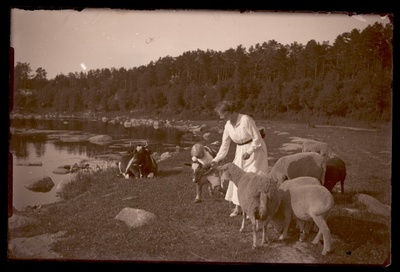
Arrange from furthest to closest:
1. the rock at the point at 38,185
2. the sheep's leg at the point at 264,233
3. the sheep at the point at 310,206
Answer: the rock at the point at 38,185, the sheep's leg at the point at 264,233, the sheep at the point at 310,206

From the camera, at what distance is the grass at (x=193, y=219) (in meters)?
2.42

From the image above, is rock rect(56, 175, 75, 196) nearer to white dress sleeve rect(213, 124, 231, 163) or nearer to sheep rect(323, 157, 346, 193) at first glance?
white dress sleeve rect(213, 124, 231, 163)

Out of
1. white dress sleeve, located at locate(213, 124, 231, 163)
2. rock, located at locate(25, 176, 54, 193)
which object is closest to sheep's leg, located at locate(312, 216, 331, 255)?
white dress sleeve, located at locate(213, 124, 231, 163)

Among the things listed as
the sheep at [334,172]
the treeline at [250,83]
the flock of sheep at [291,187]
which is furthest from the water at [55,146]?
the sheep at [334,172]

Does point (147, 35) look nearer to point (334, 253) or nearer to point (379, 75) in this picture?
point (379, 75)

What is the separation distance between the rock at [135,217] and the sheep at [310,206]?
78 cm

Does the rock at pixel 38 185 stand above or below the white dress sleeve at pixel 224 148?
Answer: below

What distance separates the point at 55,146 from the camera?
258 centimetres

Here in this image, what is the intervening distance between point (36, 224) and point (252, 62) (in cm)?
168

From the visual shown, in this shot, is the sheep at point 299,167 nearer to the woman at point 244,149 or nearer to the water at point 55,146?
the woman at point 244,149

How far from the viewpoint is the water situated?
8.26 feet

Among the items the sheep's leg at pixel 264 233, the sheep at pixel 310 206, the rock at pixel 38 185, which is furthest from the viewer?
the rock at pixel 38 185

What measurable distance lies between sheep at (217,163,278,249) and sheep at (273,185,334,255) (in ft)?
0.24

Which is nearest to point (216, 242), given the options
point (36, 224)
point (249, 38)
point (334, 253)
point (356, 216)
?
point (334, 253)
